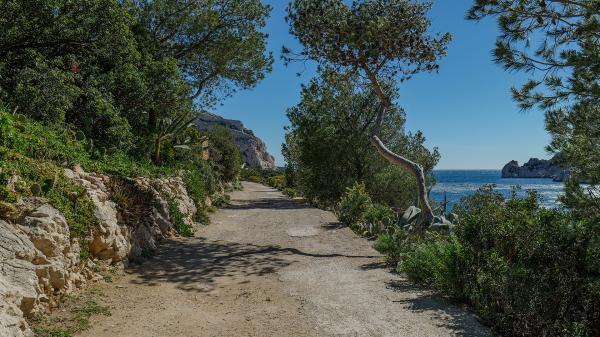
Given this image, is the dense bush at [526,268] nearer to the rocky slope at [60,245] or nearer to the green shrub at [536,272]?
the green shrub at [536,272]

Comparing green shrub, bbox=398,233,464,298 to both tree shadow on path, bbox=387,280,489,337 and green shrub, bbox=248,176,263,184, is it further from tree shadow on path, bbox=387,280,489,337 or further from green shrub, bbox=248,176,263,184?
green shrub, bbox=248,176,263,184

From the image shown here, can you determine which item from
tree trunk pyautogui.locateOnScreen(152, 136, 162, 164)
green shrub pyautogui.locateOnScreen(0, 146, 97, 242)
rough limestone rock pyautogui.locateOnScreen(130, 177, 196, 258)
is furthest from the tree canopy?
green shrub pyautogui.locateOnScreen(0, 146, 97, 242)

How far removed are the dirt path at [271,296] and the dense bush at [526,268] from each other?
49 centimetres

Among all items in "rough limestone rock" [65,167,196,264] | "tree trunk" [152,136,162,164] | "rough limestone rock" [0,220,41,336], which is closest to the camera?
"rough limestone rock" [0,220,41,336]

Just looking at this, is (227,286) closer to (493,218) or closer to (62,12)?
(493,218)

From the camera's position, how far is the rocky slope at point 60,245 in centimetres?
509

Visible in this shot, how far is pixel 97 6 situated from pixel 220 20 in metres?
8.20

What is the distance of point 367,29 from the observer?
476 inches

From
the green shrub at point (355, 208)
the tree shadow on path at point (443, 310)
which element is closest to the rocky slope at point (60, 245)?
→ the tree shadow on path at point (443, 310)

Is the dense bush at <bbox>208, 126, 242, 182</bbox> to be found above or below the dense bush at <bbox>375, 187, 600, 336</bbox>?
above

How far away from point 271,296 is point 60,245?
343 centimetres

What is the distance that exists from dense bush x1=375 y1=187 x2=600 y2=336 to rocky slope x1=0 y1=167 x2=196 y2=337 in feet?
19.5

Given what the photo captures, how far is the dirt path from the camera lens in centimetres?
589

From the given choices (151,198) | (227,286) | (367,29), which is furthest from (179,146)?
(227,286)
